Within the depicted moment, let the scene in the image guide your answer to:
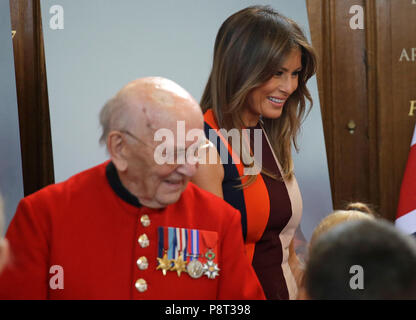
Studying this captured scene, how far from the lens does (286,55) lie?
2146 millimetres

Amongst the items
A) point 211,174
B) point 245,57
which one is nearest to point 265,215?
point 211,174

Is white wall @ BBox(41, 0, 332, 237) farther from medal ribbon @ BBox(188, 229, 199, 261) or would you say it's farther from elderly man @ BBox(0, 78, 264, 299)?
medal ribbon @ BBox(188, 229, 199, 261)

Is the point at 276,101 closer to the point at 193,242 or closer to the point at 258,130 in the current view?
the point at 258,130

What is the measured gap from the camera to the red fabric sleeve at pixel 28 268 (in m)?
1.49

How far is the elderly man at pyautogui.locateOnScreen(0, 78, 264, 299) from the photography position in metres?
1.50

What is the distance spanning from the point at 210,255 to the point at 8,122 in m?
1.44

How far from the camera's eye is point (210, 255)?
158cm

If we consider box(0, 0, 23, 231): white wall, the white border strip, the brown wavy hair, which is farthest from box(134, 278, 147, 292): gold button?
the white border strip

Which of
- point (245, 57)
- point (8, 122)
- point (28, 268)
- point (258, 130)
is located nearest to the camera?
point (28, 268)

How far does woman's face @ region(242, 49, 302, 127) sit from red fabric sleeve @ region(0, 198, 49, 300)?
0.94 meters

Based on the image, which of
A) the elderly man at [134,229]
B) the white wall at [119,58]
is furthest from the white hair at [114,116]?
the white wall at [119,58]

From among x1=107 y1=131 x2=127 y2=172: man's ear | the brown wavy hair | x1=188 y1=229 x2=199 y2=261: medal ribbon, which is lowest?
x1=188 y1=229 x2=199 y2=261: medal ribbon

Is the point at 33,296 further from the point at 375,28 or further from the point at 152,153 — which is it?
the point at 375,28

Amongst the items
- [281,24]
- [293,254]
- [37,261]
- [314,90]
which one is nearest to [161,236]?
[37,261]
